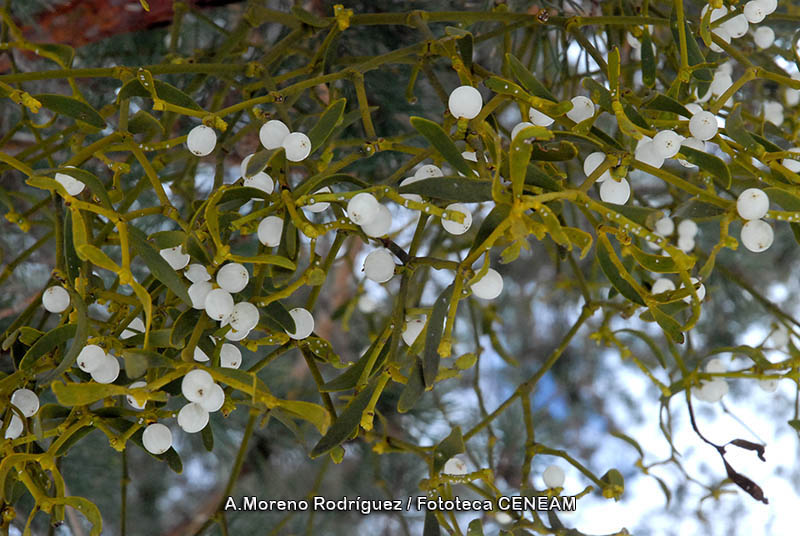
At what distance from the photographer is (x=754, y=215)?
295mm

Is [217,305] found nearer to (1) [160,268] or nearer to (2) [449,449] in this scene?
(1) [160,268]

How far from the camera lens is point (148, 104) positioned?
2.01 ft

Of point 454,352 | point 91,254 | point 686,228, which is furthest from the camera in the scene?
point 454,352

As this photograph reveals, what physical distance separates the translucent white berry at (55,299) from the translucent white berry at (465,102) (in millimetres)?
199

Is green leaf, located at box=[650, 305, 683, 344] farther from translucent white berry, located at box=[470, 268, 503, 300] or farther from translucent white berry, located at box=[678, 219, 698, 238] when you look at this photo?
translucent white berry, located at box=[678, 219, 698, 238]

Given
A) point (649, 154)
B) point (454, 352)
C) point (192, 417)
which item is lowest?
point (454, 352)

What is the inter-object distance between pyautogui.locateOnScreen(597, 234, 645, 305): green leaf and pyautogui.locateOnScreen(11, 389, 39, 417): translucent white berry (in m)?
0.26

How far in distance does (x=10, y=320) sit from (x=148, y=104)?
226 millimetres

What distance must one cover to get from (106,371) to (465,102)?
19 centimetres

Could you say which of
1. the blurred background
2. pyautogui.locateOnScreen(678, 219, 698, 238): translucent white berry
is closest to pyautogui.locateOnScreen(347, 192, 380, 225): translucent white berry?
the blurred background

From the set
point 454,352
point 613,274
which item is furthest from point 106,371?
point 454,352

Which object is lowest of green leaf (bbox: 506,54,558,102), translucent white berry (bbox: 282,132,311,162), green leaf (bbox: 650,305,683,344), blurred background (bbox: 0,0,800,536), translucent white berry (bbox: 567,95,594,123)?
blurred background (bbox: 0,0,800,536)

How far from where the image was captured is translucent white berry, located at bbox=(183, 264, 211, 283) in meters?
0.32

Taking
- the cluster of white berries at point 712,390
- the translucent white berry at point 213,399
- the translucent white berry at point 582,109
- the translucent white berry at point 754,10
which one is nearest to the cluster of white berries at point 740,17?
the translucent white berry at point 754,10
